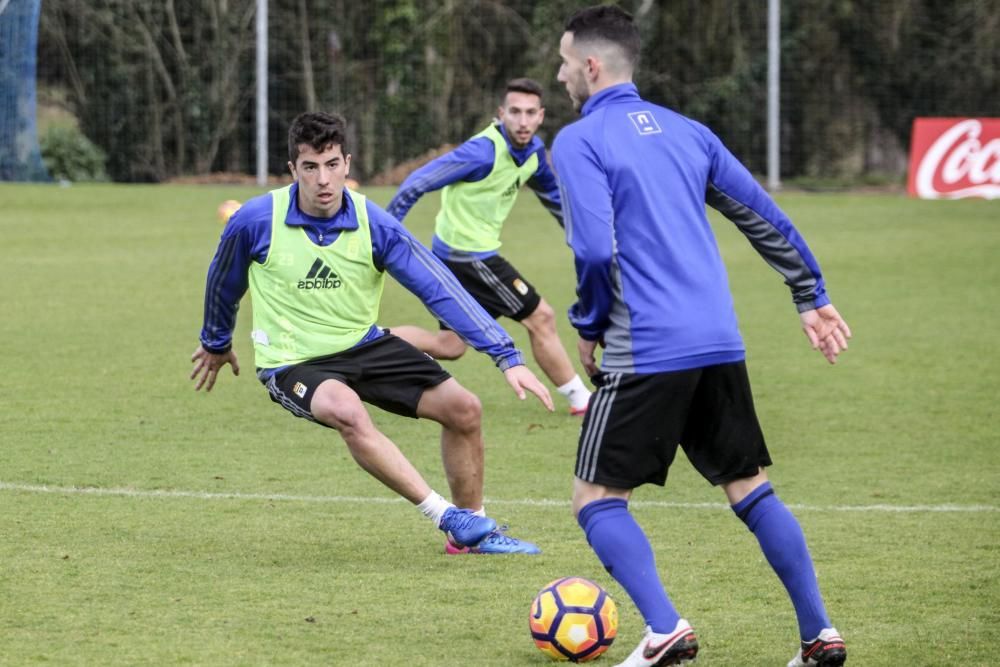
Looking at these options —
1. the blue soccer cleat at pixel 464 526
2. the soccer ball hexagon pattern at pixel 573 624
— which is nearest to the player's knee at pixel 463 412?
the blue soccer cleat at pixel 464 526

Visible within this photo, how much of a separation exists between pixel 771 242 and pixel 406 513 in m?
2.84

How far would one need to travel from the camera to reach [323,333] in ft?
21.6

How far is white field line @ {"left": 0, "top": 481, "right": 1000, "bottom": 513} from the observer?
7668mm

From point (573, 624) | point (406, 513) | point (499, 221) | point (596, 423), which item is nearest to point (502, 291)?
point (499, 221)

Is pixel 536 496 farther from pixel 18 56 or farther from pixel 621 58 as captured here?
pixel 18 56

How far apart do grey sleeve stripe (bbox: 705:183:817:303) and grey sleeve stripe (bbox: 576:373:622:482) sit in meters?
0.66

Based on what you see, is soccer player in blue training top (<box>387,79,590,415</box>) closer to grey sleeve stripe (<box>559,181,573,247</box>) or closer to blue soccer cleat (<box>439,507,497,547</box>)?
blue soccer cleat (<box>439,507,497,547</box>)

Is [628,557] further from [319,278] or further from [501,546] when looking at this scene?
[319,278]

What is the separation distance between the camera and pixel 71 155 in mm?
24906

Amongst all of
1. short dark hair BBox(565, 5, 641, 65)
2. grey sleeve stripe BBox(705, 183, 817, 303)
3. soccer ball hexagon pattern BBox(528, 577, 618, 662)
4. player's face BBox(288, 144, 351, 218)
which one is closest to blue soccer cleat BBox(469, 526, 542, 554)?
soccer ball hexagon pattern BBox(528, 577, 618, 662)

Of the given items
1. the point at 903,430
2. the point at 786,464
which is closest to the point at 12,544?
the point at 786,464

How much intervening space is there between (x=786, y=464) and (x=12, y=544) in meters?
4.16

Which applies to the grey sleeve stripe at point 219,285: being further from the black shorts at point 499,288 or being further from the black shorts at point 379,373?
the black shorts at point 499,288

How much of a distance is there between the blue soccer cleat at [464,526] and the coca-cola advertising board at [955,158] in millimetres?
16834
